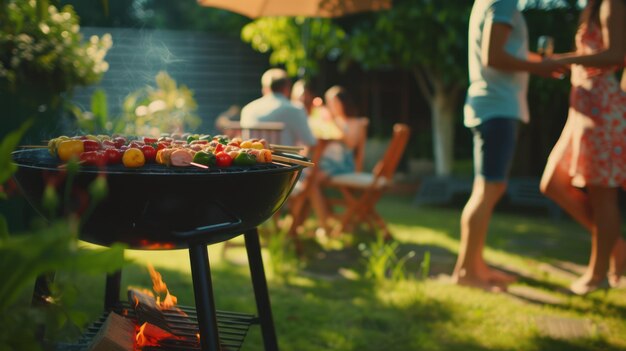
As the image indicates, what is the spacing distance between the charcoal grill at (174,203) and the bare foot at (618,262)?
9.15 feet

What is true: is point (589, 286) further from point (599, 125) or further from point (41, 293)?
point (41, 293)

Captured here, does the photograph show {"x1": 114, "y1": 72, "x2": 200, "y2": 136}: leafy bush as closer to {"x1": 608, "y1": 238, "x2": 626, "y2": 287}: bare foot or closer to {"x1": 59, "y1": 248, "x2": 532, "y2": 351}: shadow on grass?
{"x1": 59, "y1": 248, "x2": 532, "y2": 351}: shadow on grass

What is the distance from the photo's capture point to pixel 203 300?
6.05ft

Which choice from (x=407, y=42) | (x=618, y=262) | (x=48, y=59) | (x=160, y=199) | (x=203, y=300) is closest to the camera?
(x=160, y=199)

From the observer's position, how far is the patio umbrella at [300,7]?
18.2 ft

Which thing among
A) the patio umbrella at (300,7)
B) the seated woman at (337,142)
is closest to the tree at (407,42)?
the patio umbrella at (300,7)

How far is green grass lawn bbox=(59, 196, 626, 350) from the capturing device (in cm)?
294

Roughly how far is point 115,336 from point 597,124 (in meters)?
2.92

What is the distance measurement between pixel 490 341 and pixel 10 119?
12.2ft

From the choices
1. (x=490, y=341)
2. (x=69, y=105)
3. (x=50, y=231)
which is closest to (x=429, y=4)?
(x=69, y=105)

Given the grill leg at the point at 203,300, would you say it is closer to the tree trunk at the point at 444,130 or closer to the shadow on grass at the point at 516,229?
the shadow on grass at the point at 516,229

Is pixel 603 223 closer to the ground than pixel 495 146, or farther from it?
closer to the ground

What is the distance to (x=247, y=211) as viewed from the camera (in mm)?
1901

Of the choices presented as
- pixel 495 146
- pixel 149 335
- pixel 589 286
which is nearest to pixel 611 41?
pixel 495 146
